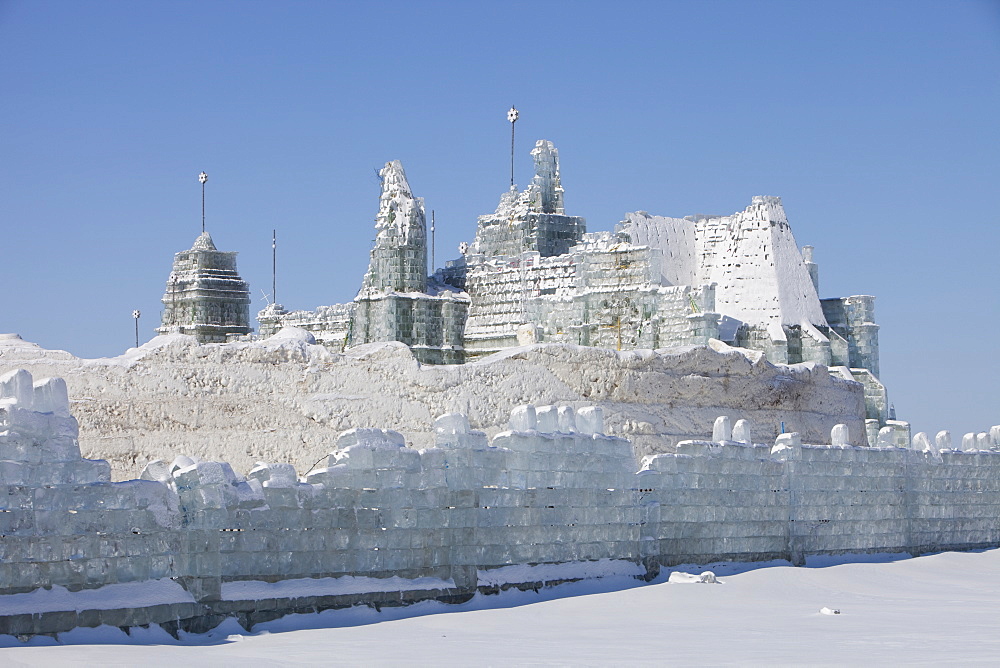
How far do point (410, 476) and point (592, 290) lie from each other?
18759mm

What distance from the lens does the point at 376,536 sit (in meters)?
9.32

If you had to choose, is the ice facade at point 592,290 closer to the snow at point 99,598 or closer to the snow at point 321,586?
the snow at point 321,586

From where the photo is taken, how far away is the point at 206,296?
36.8 m

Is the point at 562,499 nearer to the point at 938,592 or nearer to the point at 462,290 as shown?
the point at 938,592

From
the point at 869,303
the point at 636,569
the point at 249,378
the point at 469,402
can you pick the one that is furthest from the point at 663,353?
the point at 869,303

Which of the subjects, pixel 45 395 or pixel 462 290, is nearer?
pixel 45 395

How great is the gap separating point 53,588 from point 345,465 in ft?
7.40

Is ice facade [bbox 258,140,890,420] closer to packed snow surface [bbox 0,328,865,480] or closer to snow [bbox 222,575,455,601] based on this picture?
packed snow surface [bbox 0,328,865,480]

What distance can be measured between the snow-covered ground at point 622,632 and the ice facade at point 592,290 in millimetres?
14769

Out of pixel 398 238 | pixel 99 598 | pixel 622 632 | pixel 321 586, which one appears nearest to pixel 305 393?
pixel 321 586

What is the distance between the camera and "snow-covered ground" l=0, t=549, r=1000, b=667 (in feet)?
24.4

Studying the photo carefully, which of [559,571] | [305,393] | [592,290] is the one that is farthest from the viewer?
[592,290]

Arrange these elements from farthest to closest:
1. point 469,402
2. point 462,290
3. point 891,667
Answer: point 462,290
point 469,402
point 891,667

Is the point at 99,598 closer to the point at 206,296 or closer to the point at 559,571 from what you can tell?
the point at 559,571
